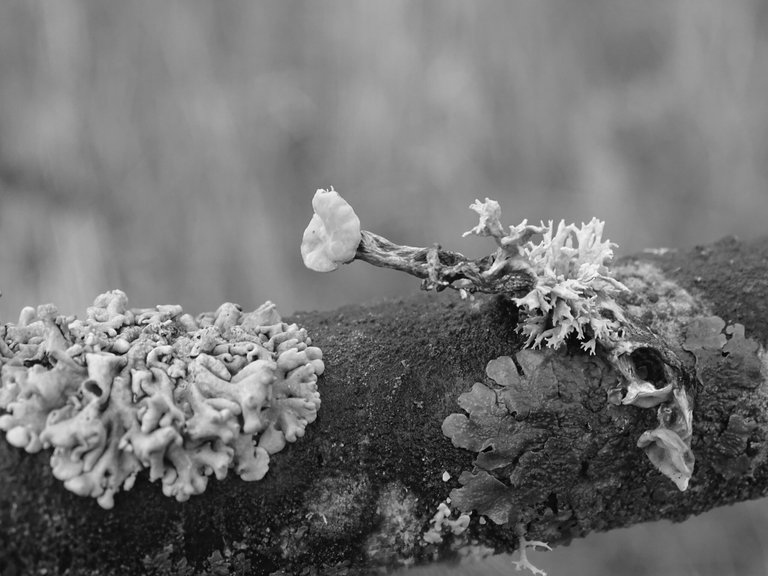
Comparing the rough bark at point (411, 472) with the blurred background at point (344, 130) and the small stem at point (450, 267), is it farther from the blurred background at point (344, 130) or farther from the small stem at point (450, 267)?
the blurred background at point (344, 130)

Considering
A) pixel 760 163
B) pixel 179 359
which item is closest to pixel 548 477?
pixel 179 359

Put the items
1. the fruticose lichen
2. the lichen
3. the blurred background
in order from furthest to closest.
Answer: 1. the blurred background
2. the lichen
3. the fruticose lichen

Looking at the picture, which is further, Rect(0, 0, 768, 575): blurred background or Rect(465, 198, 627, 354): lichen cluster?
Rect(0, 0, 768, 575): blurred background

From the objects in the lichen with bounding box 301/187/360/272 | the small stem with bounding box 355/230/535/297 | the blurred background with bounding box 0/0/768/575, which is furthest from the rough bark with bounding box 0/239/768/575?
the blurred background with bounding box 0/0/768/575

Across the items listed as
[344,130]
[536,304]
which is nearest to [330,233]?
[536,304]

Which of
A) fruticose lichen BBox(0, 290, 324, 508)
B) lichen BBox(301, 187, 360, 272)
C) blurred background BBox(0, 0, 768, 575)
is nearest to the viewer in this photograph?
fruticose lichen BBox(0, 290, 324, 508)

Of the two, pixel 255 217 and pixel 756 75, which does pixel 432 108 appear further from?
pixel 756 75

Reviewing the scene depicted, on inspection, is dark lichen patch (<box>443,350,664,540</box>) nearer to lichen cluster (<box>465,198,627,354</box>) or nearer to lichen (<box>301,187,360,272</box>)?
lichen cluster (<box>465,198,627,354</box>)
